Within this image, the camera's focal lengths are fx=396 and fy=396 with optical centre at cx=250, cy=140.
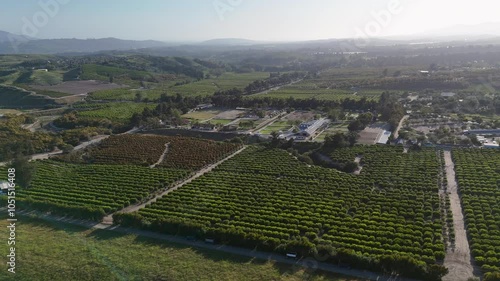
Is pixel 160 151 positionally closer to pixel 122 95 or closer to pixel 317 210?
pixel 317 210

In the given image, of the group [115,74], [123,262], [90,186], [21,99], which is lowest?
[123,262]

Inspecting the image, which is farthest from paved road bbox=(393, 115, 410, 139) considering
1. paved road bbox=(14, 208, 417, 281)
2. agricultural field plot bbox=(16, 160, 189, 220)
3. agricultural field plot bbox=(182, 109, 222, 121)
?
paved road bbox=(14, 208, 417, 281)

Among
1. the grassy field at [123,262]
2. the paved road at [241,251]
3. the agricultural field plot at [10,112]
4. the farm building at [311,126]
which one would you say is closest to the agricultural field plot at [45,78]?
the agricultural field plot at [10,112]

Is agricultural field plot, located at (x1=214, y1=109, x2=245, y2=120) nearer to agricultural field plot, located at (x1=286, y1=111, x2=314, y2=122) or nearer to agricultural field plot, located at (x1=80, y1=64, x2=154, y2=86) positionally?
agricultural field plot, located at (x1=286, y1=111, x2=314, y2=122)

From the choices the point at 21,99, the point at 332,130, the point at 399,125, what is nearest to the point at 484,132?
the point at 399,125

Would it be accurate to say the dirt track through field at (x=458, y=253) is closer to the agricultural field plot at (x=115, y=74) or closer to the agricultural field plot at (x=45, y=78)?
the agricultural field plot at (x=45, y=78)
